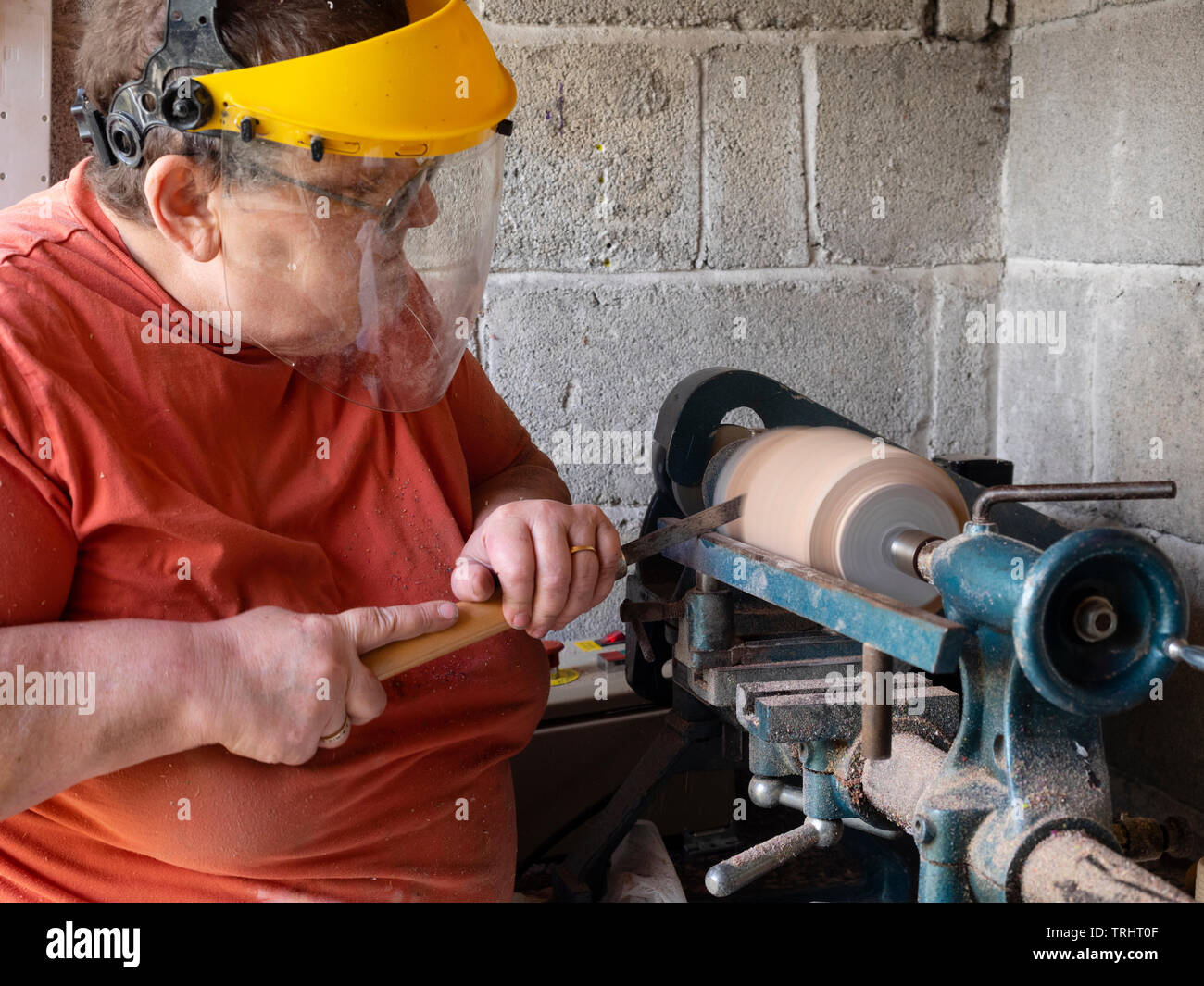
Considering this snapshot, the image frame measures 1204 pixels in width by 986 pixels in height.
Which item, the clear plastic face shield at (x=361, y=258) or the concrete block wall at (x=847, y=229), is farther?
the concrete block wall at (x=847, y=229)

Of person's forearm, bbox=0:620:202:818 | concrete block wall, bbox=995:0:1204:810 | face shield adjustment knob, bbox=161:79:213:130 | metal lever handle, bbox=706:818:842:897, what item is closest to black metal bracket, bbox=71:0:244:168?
face shield adjustment knob, bbox=161:79:213:130

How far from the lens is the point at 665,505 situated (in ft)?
5.24

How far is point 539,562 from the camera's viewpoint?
1188mm

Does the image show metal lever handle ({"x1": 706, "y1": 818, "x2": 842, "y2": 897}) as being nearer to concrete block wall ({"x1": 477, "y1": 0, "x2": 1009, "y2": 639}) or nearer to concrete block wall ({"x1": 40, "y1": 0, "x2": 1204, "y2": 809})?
concrete block wall ({"x1": 40, "y1": 0, "x2": 1204, "y2": 809})

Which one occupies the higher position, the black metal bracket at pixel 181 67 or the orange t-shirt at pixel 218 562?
the black metal bracket at pixel 181 67

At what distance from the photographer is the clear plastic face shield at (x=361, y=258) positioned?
1021mm

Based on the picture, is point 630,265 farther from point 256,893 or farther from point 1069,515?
point 256,893

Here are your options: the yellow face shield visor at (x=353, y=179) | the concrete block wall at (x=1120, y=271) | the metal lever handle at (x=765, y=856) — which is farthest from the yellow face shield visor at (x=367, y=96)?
the concrete block wall at (x=1120, y=271)

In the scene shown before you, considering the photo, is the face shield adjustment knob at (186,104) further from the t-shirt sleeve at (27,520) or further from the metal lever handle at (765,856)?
the metal lever handle at (765,856)

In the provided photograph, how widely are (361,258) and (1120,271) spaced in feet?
4.39

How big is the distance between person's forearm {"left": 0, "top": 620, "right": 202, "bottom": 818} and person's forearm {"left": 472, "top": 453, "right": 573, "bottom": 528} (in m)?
0.45

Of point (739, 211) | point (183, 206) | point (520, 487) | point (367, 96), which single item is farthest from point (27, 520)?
point (739, 211)

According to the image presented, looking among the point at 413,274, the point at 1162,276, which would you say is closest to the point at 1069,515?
the point at 1162,276

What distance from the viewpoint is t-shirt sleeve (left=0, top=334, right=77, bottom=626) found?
932 mm
